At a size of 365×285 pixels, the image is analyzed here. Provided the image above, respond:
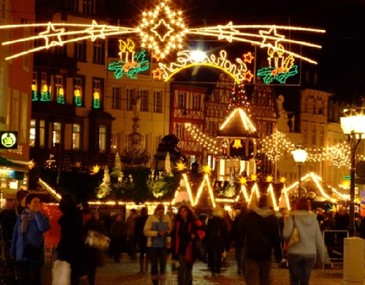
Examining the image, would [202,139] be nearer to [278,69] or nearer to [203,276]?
[278,69]

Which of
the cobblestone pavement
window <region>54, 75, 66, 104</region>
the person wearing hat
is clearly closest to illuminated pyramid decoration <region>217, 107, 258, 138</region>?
window <region>54, 75, 66, 104</region>

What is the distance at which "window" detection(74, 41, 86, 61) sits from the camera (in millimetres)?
83250

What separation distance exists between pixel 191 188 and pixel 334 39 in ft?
96.0

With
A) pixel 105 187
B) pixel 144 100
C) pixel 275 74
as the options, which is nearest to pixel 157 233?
pixel 275 74

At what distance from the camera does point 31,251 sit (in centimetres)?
1998

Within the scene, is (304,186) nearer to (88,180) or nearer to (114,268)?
(88,180)

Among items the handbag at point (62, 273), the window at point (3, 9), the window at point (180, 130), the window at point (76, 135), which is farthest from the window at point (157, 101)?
the handbag at point (62, 273)

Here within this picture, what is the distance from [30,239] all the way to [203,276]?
13661 mm

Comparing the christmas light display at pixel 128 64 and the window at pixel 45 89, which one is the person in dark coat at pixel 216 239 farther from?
the window at pixel 45 89

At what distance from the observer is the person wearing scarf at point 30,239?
19.8 meters

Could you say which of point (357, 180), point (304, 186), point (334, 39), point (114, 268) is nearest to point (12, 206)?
point (334, 39)

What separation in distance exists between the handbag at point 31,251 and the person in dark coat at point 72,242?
4.66 ft

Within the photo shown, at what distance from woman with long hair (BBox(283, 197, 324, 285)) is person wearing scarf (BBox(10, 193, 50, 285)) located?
12.5 ft

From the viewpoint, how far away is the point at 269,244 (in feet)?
66.0
